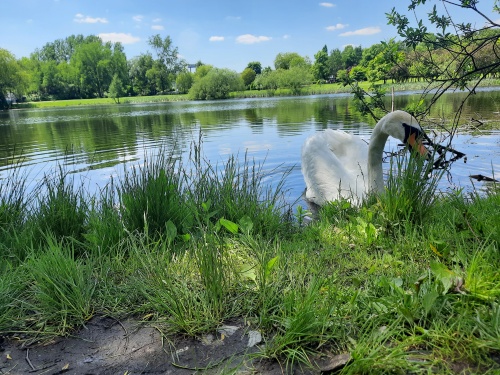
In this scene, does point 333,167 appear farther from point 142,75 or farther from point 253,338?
point 142,75

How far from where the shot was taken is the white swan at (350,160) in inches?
186

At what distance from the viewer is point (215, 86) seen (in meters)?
67.3

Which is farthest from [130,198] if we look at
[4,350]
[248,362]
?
[248,362]

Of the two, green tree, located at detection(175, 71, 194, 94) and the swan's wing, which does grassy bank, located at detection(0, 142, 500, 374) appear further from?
green tree, located at detection(175, 71, 194, 94)

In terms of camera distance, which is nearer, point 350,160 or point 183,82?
point 350,160

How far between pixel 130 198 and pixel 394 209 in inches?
93.5

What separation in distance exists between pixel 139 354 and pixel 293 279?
987mm

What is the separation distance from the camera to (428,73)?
5.05 metres

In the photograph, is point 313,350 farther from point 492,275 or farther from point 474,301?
point 492,275

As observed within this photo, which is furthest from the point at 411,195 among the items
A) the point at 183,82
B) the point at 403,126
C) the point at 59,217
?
the point at 183,82

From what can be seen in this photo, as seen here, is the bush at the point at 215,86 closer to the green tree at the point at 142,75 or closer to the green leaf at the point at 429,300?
the green tree at the point at 142,75

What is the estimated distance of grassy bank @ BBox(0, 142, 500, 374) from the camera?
72.2 inches

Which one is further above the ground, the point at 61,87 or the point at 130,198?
the point at 61,87

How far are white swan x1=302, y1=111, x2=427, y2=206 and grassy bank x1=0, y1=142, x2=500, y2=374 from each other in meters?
0.98
